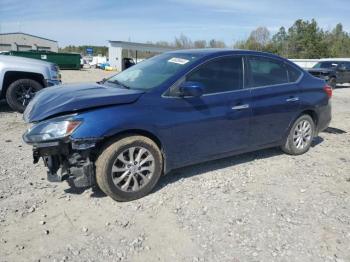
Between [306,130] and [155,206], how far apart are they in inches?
128

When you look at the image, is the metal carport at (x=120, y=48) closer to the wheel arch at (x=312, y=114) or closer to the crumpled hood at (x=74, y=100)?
the wheel arch at (x=312, y=114)

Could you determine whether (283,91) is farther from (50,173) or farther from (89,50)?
(89,50)

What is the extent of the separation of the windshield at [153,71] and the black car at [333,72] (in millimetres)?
17126

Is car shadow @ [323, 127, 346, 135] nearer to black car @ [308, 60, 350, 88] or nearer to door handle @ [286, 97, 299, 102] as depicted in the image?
door handle @ [286, 97, 299, 102]

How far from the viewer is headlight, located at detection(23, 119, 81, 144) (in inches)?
154

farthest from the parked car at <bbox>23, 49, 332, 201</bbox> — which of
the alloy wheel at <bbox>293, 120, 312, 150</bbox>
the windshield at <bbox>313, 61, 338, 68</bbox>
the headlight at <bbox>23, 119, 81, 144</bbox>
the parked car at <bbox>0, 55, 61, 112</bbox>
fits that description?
the windshield at <bbox>313, 61, 338, 68</bbox>

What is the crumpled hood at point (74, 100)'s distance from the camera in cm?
402

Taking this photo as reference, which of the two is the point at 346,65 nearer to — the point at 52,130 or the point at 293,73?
the point at 293,73

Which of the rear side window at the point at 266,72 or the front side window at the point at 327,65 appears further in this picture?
the front side window at the point at 327,65

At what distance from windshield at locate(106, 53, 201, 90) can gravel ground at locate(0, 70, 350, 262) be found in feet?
4.29

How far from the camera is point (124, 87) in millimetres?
4828

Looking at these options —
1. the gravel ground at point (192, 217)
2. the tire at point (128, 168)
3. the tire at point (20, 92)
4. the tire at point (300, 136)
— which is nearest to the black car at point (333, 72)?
the tire at point (300, 136)

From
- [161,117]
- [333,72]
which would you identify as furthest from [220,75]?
[333,72]

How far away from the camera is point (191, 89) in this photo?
173 inches
